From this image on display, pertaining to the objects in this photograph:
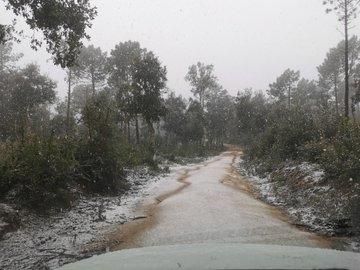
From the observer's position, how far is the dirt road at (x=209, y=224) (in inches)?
254

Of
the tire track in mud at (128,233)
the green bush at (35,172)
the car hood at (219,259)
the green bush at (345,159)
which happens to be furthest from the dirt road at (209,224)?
the car hood at (219,259)

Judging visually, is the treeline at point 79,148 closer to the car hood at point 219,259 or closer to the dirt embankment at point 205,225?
the dirt embankment at point 205,225

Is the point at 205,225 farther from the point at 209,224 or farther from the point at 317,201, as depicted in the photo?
the point at 317,201

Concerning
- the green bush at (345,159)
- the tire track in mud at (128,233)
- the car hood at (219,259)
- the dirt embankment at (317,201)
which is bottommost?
the tire track in mud at (128,233)

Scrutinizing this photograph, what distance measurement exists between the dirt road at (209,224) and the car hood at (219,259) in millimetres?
3584

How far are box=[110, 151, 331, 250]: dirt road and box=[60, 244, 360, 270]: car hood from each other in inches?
141

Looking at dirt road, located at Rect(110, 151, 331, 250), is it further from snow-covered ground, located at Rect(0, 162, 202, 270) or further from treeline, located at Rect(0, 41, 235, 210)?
treeline, located at Rect(0, 41, 235, 210)

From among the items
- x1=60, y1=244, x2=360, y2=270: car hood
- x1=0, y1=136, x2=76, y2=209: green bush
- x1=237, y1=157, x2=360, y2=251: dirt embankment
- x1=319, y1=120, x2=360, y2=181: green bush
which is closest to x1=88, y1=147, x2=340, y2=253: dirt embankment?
x1=237, y1=157, x2=360, y2=251: dirt embankment

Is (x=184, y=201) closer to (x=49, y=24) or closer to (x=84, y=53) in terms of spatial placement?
(x=49, y=24)

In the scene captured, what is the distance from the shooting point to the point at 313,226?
7.50m

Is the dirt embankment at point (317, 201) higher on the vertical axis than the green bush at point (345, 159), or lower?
lower

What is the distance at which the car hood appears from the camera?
7.04 feet

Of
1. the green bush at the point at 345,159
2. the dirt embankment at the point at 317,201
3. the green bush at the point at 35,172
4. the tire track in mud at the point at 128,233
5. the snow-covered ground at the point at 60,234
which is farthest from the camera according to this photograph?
the green bush at the point at 345,159

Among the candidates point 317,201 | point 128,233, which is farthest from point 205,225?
point 317,201
